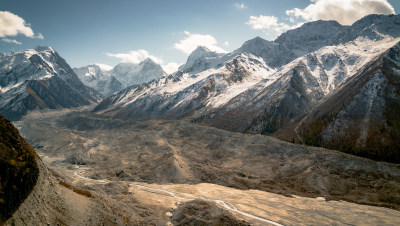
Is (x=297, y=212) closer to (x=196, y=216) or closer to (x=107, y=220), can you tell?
(x=196, y=216)

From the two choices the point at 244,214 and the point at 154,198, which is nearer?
the point at 244,214

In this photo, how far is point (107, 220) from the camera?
28797mm

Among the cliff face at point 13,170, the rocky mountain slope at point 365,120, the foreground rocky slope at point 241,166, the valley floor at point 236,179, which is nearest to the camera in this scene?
the cliff face at point 13,170

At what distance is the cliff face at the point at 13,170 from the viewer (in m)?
18.2

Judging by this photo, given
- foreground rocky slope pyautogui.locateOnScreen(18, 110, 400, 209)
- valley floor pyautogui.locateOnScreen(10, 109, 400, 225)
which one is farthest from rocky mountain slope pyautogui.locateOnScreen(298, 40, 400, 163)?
valley floor pyautogui.locateOnScreen(10, 109, 400, 225)

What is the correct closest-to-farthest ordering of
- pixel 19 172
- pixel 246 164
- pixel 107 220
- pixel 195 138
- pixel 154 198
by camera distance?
pixel 19 172
pixel 107 220
pixel 154 198
pixel 246 164
pixel 195 138

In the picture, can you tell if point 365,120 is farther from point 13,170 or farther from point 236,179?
point 13,170

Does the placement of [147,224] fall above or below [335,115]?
below

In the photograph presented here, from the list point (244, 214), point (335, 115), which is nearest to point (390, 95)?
point (335, 115)

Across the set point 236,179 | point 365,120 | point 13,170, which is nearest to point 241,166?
point 236,179

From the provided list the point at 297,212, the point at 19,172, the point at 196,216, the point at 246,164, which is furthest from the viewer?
the point at 246,164

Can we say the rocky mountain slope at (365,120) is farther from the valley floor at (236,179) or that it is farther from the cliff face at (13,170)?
the cliff face at (13,170)

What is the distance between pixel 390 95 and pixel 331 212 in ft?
480

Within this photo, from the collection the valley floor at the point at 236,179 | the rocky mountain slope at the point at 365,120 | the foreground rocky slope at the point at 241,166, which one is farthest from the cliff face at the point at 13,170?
the rocky mountain slope at the point at 365,120
